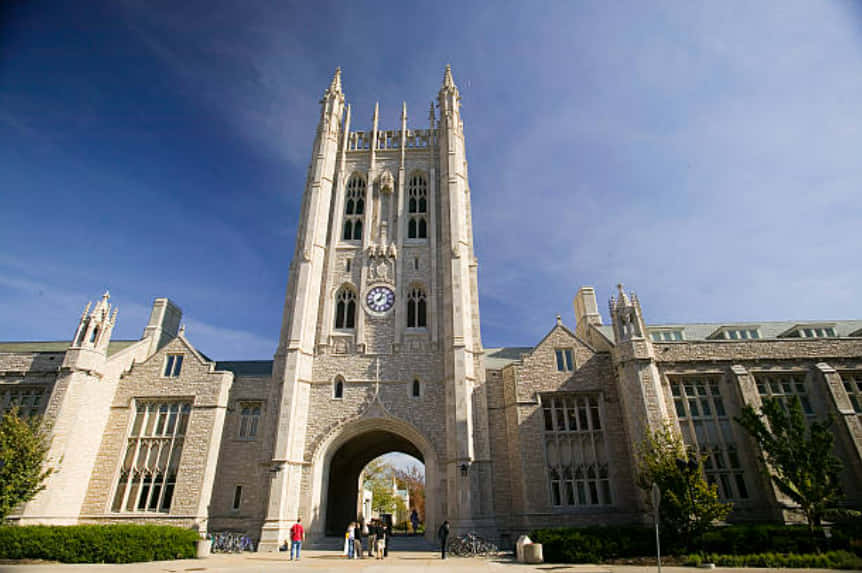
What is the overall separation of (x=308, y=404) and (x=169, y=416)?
8.09 meters

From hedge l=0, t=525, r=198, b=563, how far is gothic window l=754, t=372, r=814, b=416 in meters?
29.3

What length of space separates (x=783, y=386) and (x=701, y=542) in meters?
12.1

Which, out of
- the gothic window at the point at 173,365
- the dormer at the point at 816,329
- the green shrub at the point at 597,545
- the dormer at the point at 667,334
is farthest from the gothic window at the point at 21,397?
the dormer at the point at 816,329

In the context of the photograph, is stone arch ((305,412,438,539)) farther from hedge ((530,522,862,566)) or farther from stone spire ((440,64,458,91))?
stone spire ((440,64,458,91))

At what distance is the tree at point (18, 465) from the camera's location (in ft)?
63.0

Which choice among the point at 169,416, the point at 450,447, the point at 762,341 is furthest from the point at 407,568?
the point at 762,341

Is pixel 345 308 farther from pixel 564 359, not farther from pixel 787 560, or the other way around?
pixel 787 560

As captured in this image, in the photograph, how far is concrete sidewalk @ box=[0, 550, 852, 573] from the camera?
1467cm

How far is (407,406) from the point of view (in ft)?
81.8

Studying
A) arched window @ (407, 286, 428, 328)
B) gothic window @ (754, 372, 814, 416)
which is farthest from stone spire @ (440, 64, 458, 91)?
gothic window @ (754, 372, 814, 416)

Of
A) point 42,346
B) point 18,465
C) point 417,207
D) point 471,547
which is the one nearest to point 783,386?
point 471,547

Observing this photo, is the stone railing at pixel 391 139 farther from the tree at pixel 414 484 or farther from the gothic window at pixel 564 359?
the tree at pixel 414 484

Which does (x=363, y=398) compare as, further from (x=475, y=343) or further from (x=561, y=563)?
(x=561, y=563)

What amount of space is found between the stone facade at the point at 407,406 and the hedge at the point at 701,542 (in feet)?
14.5
